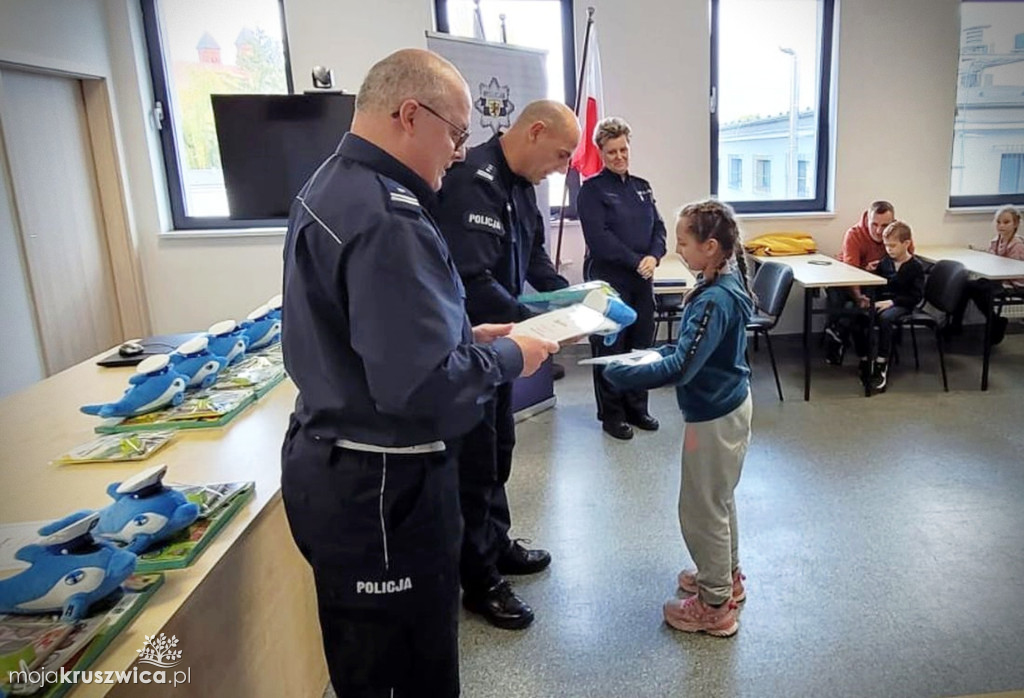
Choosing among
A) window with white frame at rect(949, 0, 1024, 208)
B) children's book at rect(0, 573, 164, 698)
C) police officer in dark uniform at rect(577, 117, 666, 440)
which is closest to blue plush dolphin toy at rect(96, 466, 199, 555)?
children's book at rect(0, 573, 164, 698)

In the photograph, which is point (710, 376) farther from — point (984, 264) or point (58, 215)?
point (58, 215)

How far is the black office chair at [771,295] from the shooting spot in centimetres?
421

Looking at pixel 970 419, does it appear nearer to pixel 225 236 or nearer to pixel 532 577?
pixel 532 577

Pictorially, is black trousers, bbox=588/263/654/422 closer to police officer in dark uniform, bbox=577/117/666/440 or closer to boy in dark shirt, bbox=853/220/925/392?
police officer in dark uniform, bbox=577/117/666/440

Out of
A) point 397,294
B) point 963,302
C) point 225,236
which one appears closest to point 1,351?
point 225,236

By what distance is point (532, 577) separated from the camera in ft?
8.21

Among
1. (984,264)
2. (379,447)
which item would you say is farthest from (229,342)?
(984,264)

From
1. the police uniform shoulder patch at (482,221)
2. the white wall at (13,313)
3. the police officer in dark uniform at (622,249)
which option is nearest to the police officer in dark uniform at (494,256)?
the police uniform shoulder patch at (482,221)

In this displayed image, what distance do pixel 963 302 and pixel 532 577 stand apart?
3349 mm

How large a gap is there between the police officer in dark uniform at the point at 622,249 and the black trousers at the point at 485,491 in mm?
1511

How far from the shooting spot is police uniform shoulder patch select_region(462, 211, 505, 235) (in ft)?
6.59

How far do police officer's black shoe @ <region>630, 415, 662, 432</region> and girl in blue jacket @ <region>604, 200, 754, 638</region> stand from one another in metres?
1.74

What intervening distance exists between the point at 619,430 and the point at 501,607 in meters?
1.68

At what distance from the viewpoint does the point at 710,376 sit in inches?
79.4
